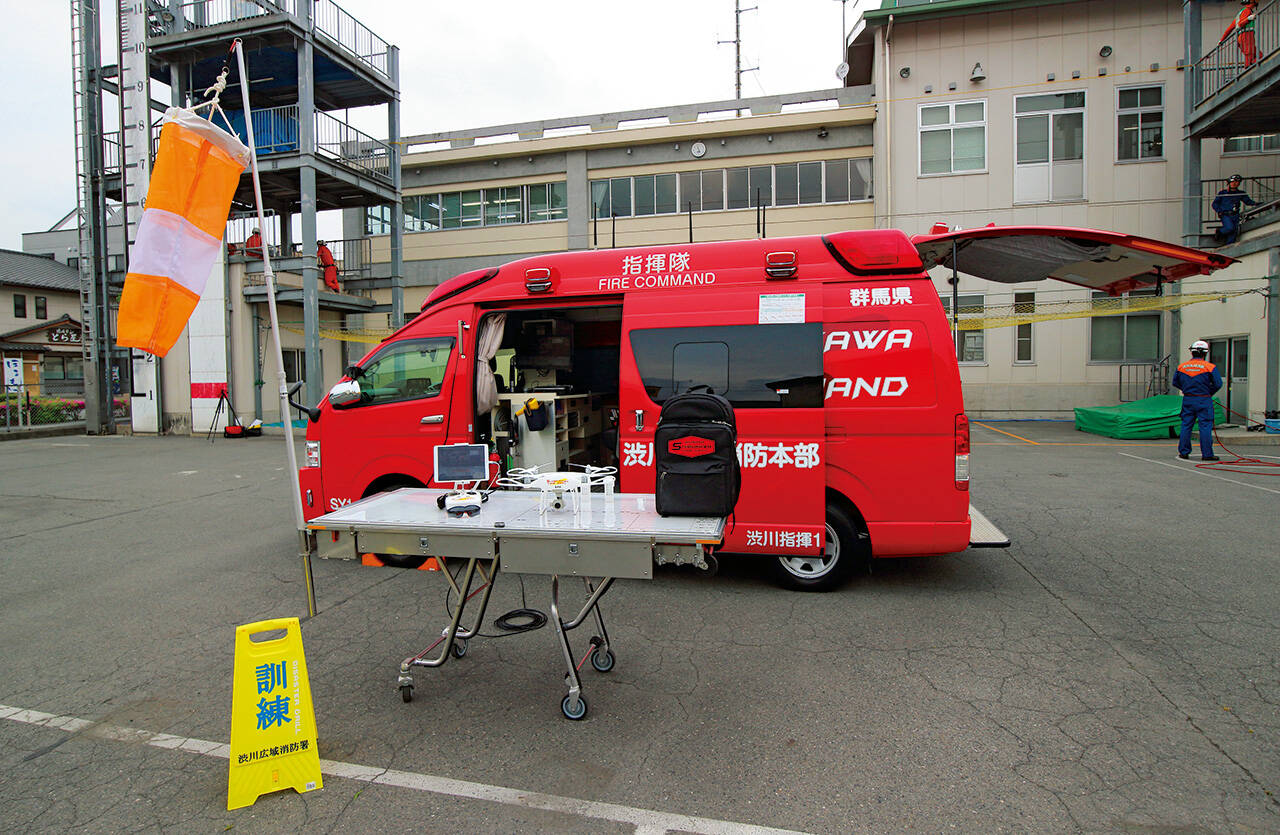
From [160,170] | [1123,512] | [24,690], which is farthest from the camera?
[1123,512]

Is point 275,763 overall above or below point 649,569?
below

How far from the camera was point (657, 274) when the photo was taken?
19.4 ft

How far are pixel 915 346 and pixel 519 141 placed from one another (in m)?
21.5

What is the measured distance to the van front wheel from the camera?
215 inches

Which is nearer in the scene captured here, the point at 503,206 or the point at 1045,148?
the point at 1045,148

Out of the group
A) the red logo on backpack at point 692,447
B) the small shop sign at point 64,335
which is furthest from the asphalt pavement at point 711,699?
the small shop sign at point 64,335

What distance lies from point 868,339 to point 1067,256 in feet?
8.17

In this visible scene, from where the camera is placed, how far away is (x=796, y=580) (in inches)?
221

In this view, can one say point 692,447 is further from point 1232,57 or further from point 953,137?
point 1232,57

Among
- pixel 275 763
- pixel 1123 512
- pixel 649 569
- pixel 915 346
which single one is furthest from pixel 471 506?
pixel 1123 512

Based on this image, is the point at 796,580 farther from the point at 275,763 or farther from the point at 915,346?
the point at 275,763

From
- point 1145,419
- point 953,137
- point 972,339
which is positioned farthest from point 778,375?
point 953,137

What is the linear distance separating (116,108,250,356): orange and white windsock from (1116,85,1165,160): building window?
22.3 metres

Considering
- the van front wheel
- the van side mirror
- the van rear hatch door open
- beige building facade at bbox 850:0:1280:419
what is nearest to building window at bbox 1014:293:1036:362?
beige building facade at bbox 850:0:1280:419
